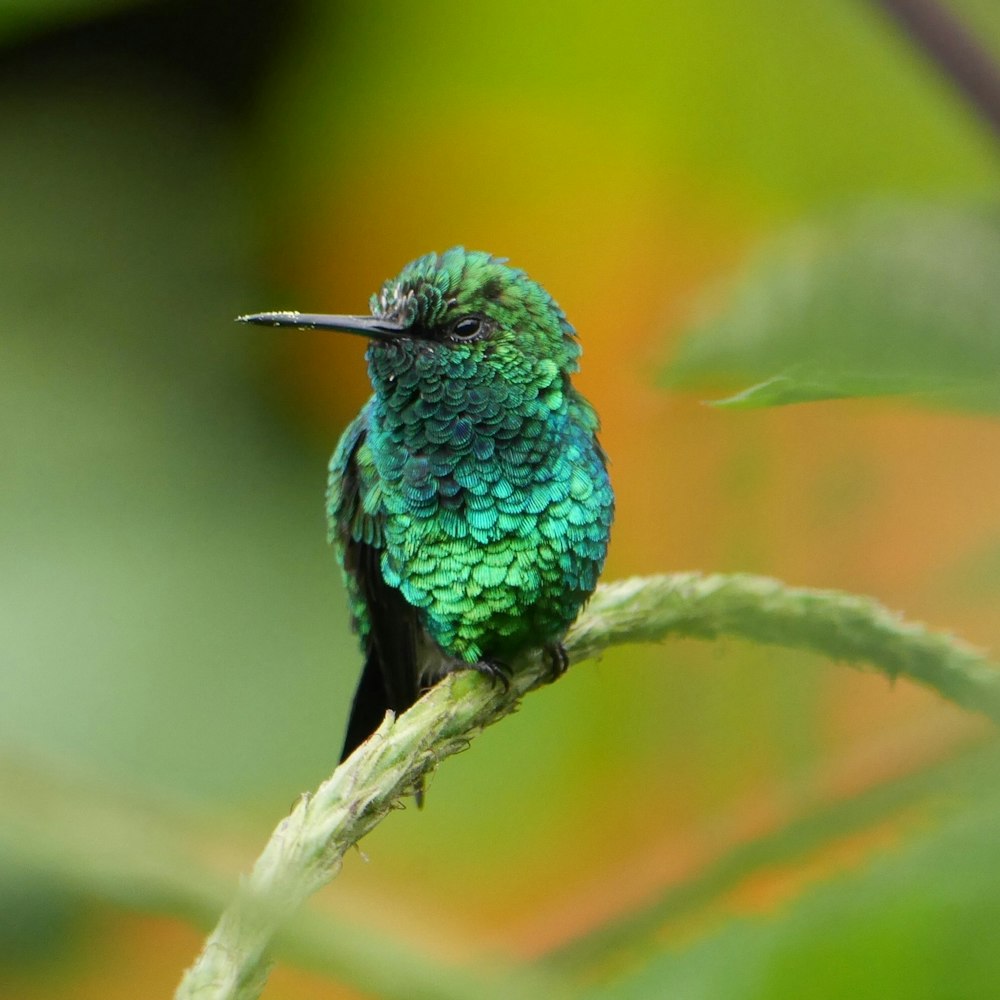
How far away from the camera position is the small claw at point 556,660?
6.84 feet

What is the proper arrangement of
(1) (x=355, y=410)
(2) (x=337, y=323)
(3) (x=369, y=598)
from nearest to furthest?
(2) (x=337, y=323)
(3) (x=369, y=598)
(1) (x=355, y=410)

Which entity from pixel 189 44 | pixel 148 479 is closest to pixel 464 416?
pixel 148 479

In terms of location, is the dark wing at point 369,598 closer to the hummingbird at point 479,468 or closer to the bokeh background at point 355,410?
the hummingbird at point 479,468

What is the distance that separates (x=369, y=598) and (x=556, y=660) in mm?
361

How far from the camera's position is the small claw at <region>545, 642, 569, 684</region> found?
82.0 inches

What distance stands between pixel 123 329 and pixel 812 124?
268 centimetres

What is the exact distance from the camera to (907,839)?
44 cm

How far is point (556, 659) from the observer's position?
2.09 meters

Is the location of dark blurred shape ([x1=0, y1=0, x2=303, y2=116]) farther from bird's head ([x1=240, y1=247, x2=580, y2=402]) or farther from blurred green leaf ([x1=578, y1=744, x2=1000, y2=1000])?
blurred green leaf ([x1=578, y1=744, x2=1000, y2=1000])

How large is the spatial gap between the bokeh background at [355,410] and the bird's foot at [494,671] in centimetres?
16

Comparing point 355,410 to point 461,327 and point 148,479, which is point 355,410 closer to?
point 148,479

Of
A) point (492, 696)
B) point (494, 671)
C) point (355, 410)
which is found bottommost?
point (492, 696)

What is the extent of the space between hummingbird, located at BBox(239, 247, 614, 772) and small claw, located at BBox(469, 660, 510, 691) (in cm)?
1

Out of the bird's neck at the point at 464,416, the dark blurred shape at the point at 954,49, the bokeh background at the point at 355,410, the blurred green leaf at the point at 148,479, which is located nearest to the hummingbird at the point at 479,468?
the bird's neck at the point at 464,416
